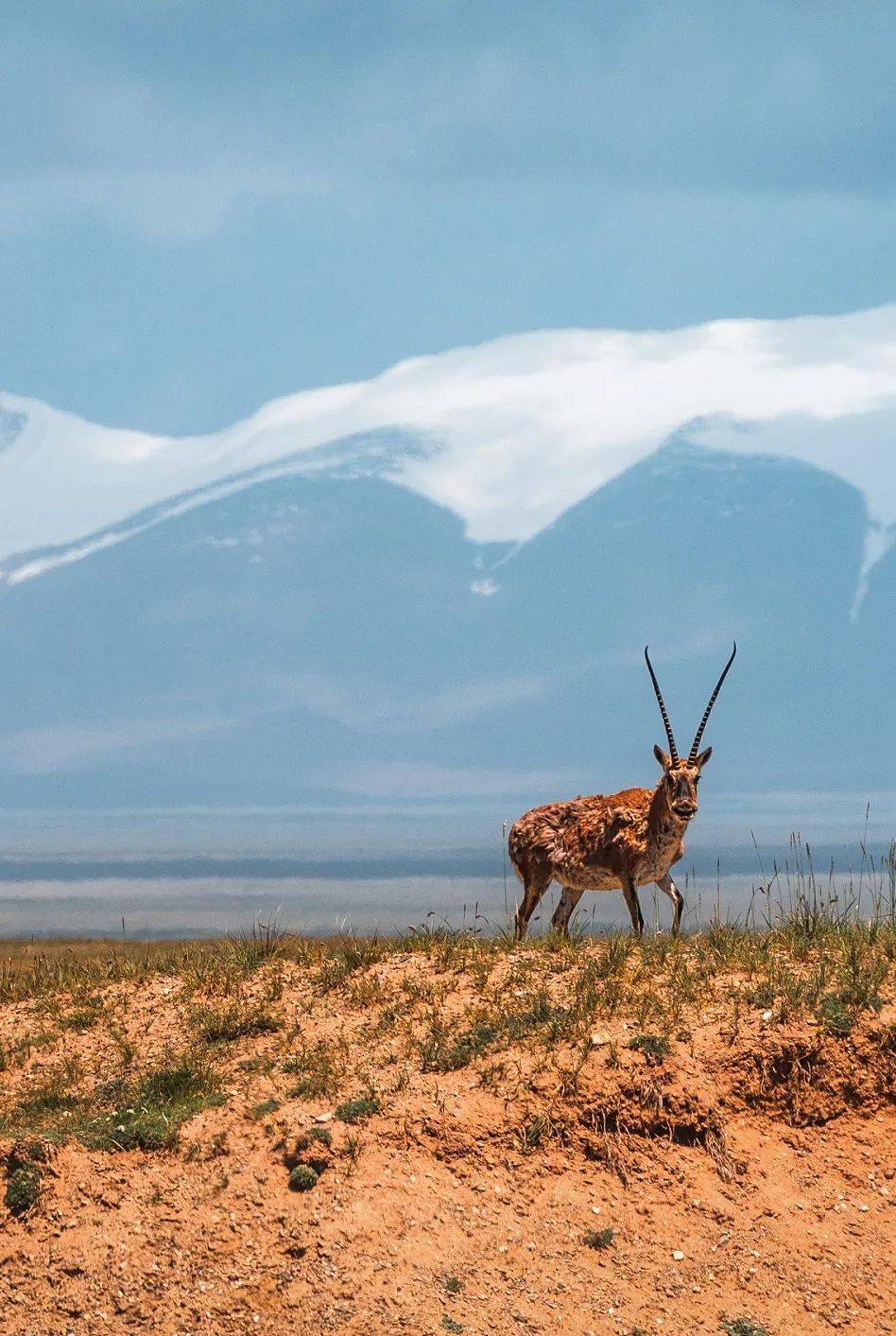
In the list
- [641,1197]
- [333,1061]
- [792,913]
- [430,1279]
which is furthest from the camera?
[792,913]

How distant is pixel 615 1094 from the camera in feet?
44.1

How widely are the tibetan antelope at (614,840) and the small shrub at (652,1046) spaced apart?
14.2ft

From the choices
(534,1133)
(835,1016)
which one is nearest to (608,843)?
(835,1016)

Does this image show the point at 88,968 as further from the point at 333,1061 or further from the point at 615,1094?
the point at 615,1094

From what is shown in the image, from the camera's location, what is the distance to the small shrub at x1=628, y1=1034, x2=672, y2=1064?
1376cm

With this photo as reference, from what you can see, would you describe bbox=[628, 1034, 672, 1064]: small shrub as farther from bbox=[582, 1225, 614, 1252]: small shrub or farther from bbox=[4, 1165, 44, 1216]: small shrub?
bbox=[4, 1165, 44, 1216]: small shrub

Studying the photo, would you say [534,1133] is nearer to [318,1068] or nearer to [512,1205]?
[512,1205]

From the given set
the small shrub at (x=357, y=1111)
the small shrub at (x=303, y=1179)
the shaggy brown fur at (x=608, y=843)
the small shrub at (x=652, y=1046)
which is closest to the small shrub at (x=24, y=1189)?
the small shrub at (x=303, y=1179)

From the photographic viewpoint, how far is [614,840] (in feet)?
63.9

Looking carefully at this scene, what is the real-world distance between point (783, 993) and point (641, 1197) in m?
2.79

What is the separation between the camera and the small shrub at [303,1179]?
1278 centimetres

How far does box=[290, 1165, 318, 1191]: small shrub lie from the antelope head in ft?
24.5

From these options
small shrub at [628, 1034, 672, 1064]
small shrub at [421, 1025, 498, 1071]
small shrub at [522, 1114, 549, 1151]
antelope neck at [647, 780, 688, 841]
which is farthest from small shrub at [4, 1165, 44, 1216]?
antelope neck at [647, 780, 688, 841]

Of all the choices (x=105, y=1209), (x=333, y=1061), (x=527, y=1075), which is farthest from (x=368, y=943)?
(x=105, y=1209)
